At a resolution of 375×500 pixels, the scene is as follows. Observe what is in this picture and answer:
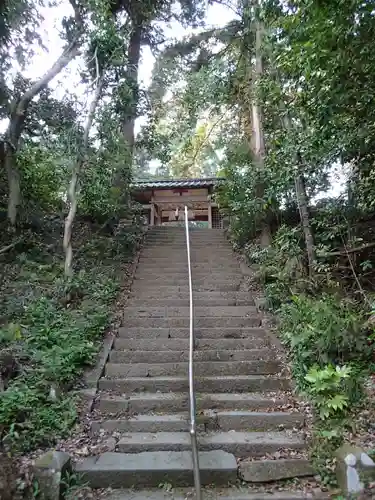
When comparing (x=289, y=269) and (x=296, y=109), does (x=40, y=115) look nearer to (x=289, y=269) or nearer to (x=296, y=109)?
(x=296, y=109)

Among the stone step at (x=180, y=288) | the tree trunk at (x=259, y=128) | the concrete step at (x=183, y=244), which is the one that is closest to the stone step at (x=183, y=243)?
the concrete step at (x=183, y=244)

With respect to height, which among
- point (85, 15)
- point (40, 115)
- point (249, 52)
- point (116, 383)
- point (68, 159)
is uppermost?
point (249, 52)

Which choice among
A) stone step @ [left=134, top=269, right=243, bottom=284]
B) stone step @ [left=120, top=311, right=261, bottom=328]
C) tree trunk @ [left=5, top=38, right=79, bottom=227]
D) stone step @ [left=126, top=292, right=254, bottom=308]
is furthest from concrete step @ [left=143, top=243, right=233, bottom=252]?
stone step @ [left=120, top=311, right=261, bottom=328]

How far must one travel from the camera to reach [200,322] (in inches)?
212

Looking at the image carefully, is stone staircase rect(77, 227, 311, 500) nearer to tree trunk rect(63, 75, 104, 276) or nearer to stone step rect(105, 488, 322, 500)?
stone step rect(105, 488, 322, 500)

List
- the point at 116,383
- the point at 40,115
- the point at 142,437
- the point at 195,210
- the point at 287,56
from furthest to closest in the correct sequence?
the point at 195,210
the point at 40,115
the point at 287,56
the point at 116,383
the point at 142,437

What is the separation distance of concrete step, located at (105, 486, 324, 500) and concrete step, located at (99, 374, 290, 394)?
49.1 inches

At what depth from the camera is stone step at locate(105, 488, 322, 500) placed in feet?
8.85

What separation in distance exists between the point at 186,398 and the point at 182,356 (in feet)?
2.52

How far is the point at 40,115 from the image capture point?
7664mm

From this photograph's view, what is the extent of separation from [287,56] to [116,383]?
15.0 feet

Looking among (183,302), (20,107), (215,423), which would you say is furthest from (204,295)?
(20,107)

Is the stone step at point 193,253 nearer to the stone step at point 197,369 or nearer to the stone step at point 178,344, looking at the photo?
the stone step at point 178,344

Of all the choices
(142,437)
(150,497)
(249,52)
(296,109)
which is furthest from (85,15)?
(150,497)
